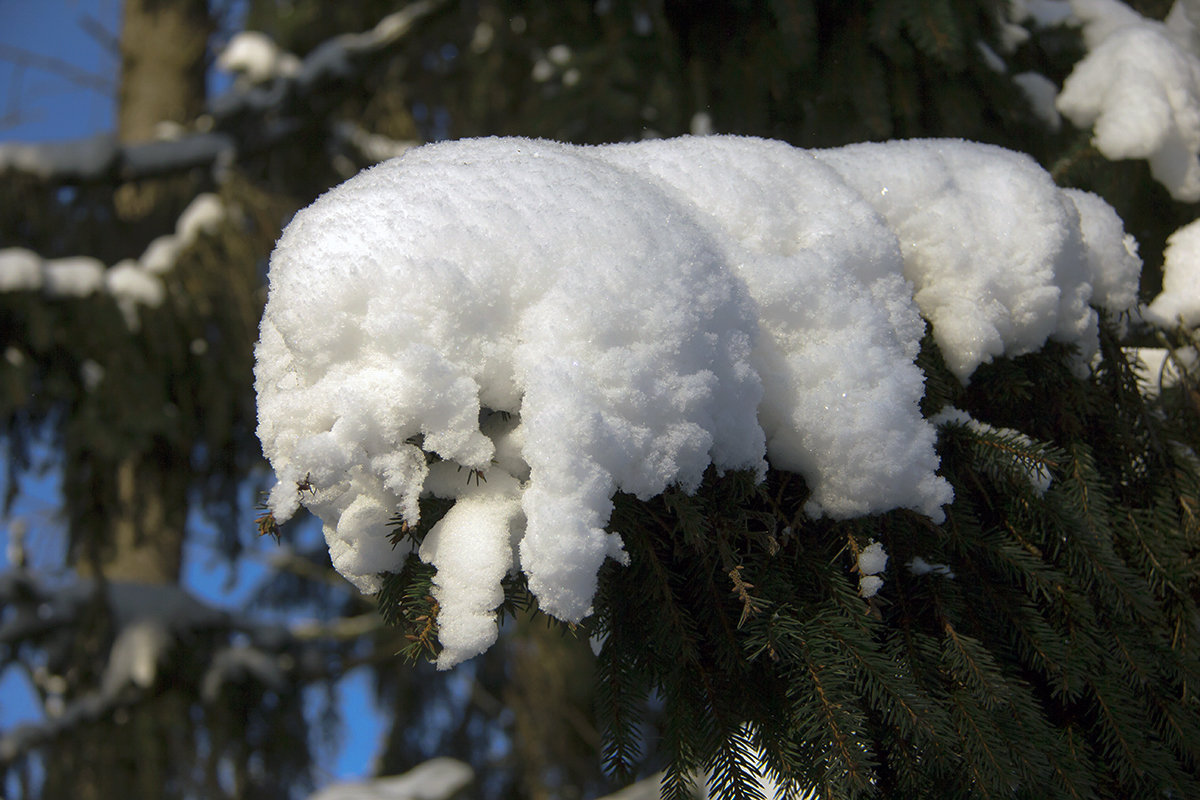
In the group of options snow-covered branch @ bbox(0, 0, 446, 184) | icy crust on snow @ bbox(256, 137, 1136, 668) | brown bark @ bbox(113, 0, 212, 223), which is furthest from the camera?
brown bark @ bbox(113, 0, 212, 223)

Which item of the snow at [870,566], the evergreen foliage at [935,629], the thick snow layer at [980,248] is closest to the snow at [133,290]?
the evergreen foliage at [935,629]

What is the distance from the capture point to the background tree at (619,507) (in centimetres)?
108

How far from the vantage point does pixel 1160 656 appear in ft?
4.02

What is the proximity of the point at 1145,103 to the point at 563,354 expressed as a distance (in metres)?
1.56

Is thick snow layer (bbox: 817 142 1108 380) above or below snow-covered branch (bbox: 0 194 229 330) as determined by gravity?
above

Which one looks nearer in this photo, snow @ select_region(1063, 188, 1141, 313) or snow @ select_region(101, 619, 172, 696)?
snow @ select_region(1063, 188, 1141, 313)

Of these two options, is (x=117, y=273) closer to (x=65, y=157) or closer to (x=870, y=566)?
(x=65, y=157)

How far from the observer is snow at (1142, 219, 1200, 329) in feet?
5.16

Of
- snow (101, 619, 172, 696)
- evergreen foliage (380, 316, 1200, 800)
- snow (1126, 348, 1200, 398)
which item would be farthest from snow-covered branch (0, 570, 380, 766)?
snow (1126, 348, 1200, 398)

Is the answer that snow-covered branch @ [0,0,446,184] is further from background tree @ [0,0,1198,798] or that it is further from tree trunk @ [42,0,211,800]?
tree trunk @ [42,0,211,800]

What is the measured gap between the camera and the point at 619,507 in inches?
38.0

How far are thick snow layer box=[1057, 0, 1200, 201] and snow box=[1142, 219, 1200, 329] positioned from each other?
20 centimetres

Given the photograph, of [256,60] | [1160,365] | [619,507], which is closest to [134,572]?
[256,60]

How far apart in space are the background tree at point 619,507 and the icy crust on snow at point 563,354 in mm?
94
